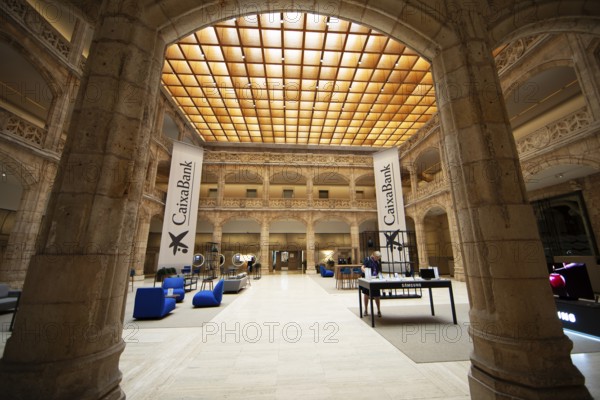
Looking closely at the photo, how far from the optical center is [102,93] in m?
2.19

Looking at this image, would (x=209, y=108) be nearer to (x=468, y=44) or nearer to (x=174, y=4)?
(x=174, y=4)

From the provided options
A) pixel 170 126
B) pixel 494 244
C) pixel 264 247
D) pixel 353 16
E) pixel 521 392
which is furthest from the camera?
pixel 264 247

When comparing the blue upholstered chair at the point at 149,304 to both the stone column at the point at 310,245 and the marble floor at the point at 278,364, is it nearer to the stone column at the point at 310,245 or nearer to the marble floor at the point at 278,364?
the marble floor at the point at 278,364

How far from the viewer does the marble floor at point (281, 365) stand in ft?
8.45

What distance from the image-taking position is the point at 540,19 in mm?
3012

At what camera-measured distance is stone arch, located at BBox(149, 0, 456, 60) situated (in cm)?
260

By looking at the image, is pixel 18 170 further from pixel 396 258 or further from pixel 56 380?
pixel 396 258

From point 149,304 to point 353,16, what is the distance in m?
6.89

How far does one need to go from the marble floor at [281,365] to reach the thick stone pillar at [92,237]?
→ 111cm

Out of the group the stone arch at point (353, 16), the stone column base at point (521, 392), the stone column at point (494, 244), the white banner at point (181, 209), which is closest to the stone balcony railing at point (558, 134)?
the stone column at point (494, 244)

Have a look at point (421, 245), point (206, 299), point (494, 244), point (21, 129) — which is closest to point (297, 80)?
point (21, 129)

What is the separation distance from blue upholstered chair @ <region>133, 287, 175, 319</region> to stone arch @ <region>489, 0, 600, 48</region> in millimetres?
7612

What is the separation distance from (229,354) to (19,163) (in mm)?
9855

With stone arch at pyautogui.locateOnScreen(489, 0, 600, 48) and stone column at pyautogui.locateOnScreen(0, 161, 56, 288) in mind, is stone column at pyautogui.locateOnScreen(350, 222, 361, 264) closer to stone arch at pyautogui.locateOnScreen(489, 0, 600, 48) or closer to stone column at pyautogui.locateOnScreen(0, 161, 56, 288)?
stone arch at pyautogui.locateOnScreen(489, 0, 600, 48)
